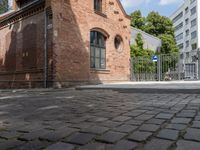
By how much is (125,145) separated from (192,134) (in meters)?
0.83

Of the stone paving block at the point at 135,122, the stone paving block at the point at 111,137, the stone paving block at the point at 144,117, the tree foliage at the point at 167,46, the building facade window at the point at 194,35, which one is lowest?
the stone paving block at the point at 111,137

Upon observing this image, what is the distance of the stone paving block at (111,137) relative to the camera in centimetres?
269

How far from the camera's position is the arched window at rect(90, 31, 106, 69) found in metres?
17.4

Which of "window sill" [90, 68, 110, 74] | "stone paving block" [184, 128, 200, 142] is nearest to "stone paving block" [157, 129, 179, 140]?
"stone paving block" [184, 128, 200, 142]

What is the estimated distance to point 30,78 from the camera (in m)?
15.7

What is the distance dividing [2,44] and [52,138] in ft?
58.2

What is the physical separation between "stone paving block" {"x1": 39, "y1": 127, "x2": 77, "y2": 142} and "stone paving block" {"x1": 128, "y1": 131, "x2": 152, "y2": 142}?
714 mm

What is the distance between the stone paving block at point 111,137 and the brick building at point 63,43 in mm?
11547

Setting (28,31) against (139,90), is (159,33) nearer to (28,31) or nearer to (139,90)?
(28,31)

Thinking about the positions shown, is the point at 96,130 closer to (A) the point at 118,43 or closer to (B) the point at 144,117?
(B) the point at 144,117

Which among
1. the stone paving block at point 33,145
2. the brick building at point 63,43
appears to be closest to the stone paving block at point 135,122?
the stone paving block at point 33,145

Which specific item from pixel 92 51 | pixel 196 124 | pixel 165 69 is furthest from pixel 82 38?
pixel 196 124

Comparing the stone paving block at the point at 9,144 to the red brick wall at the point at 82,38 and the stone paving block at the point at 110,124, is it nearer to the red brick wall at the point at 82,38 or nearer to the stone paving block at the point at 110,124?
the stone paving block at the point at 110,124

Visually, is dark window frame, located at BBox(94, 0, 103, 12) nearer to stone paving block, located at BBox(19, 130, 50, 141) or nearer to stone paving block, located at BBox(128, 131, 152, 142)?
stone paving block, located at BBox(19, 130, 50, 141)
